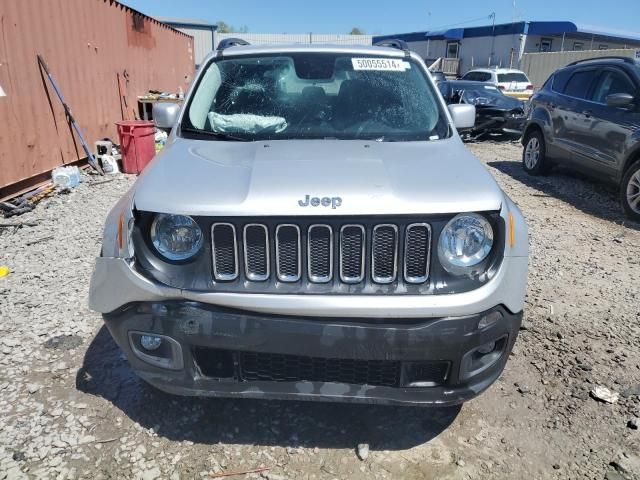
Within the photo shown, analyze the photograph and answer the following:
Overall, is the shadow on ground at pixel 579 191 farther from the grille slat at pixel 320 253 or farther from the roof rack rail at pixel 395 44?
the grille slat at pixel 320 253

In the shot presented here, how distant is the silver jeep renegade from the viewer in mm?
2113

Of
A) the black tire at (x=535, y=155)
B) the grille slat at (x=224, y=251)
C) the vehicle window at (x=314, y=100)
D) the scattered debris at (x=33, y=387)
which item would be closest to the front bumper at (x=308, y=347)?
the grille slat at (x=224, y=251)

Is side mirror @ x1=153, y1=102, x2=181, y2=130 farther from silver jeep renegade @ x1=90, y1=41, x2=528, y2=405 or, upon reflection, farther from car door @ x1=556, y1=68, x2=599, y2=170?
car door @ x1=556, y1=68, x2=599, y2=170

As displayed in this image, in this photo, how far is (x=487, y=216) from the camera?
87.5 inches

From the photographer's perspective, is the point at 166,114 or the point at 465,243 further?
the point at 166,114

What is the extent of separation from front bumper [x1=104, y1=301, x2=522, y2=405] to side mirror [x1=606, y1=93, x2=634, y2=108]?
5.26m

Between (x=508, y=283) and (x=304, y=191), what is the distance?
96 cm

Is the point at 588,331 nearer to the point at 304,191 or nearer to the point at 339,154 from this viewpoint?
the point at 339,154

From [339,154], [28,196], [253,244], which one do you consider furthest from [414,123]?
[28,196]

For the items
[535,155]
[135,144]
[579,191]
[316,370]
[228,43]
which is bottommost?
[579,191]

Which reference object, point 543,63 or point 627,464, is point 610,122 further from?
point 543,63

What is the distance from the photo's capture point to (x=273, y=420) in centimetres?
271

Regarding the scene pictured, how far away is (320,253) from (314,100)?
150 cm

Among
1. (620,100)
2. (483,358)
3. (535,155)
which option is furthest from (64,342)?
(535,155)
